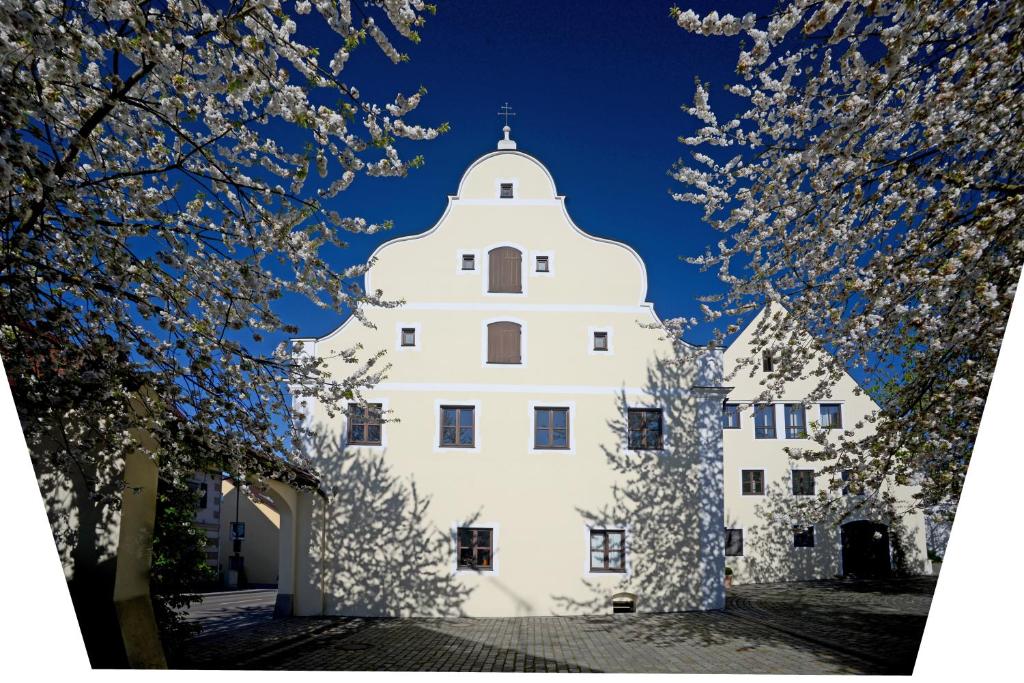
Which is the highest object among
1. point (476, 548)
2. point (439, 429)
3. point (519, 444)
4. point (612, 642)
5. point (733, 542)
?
point (439, 429)

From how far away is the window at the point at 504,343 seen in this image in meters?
6.21

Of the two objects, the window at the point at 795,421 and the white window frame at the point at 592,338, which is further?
the white window frame at the point at 592,338

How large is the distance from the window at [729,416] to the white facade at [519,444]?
117mm

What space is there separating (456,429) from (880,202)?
3457mm

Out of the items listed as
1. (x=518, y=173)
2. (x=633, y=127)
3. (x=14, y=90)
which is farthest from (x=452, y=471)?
(x=14, y=90)

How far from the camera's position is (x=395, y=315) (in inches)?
231

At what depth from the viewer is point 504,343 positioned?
6188 mm

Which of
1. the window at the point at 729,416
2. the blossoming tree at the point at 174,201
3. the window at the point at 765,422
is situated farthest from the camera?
the window at the point at 729,416

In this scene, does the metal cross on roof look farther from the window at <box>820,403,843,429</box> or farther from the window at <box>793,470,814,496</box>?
the window at <box>793,470,814,496</box>

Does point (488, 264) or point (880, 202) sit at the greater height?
point (488, 264)

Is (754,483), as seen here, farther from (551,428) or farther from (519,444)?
(519,444)

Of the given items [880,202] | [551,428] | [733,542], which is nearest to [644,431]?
[551,428]

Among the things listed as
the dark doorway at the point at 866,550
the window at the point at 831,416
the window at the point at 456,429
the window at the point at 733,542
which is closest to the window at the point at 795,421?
the window at the point at 831,416

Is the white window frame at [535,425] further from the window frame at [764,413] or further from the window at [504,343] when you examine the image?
the window frame at [764,413]
